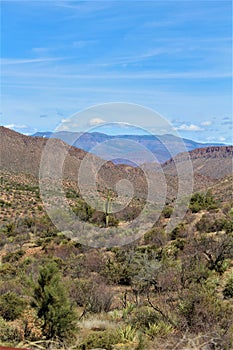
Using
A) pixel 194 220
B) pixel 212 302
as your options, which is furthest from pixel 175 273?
pixel 194 220

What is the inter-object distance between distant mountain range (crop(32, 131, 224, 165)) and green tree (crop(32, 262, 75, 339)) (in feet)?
16.9

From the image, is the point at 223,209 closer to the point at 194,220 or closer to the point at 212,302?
the point at 194,220

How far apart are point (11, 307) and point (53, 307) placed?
259 cm

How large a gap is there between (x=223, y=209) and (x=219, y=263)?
40.0ft

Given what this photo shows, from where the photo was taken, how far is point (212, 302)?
8.90 metres

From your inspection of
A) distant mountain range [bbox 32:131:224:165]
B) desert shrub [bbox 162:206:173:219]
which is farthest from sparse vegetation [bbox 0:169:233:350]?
distant mountain range [bbox 32:131:224:165]

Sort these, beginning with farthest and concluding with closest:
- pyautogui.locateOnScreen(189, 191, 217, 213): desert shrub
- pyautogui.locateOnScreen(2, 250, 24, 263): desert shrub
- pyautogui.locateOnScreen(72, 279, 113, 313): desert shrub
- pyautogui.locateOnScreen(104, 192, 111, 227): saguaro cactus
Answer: pyautogui.locateOnScreen(189, 191, 217, 213): desert shrub → pyautogui.locateOnScreen(104, 192, 111, 227): saguaro cactus → pyautogui.locateOnScreen(2, 250, 24, 263): desert shrub → pyautogui.locateOnScreen(72, 279, 113, 313): desert shrub

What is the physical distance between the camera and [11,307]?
10555 millimetres

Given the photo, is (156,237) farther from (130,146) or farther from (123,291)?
(130,146)

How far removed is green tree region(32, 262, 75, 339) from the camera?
835 cm

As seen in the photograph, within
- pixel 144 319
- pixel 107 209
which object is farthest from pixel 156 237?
pixel 144 319

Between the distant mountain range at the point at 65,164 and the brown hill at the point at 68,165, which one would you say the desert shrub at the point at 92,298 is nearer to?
the brown hill at the point at 68,165

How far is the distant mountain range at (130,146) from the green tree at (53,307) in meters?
5.14

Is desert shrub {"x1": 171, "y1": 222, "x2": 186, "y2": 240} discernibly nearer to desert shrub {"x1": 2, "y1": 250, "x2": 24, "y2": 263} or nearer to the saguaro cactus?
the saguaro cactus
